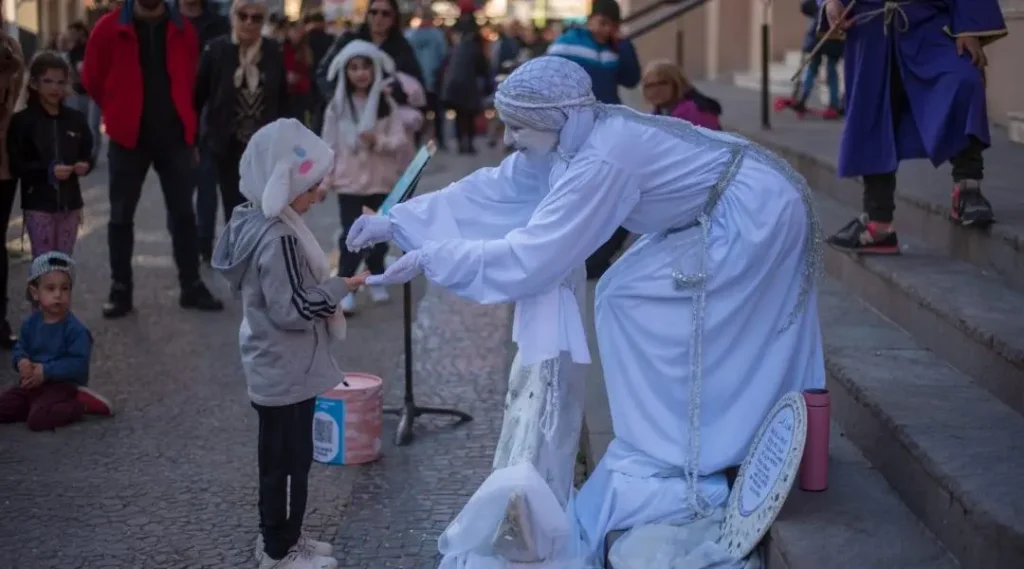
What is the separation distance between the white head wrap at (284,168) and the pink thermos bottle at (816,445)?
1.60 metres

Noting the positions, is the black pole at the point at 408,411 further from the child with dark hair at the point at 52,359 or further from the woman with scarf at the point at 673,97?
the woman with scarf at the point at 673,97

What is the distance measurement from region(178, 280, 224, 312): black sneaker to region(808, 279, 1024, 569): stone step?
4.16 meters

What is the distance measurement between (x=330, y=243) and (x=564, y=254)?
7077 mm

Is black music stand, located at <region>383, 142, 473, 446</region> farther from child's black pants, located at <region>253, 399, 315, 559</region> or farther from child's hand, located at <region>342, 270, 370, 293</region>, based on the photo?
child's hand, located at <region>342, 270, 370, 293</region>

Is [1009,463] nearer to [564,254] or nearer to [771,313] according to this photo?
[771,313]

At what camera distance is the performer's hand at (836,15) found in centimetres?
640

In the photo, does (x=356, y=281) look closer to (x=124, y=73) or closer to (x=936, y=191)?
(x=936, y=191)

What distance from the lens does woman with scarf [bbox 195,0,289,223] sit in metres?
8.74

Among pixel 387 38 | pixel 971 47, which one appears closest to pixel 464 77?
pixel 387 38

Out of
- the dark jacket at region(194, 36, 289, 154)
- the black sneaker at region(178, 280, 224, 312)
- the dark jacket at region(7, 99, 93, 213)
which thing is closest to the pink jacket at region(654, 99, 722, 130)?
the dark jacket at region(194, 36, 289, 154)

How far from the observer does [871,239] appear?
6699 mm

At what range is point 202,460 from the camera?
241 inches

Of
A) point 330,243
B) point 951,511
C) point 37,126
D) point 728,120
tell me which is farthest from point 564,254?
point 728,120

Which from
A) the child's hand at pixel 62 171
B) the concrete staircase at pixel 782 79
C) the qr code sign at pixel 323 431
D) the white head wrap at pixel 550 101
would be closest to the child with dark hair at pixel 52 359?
the qr code sign at pixel 323 431
